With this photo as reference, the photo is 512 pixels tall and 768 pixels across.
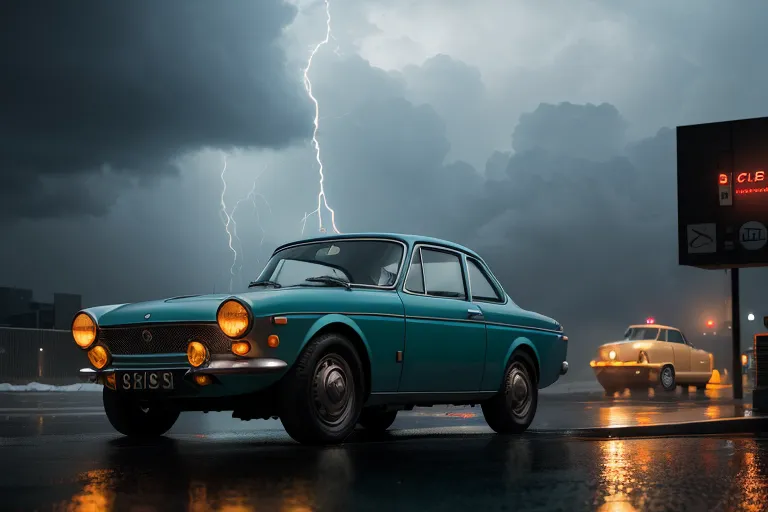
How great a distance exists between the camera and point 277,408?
732cm

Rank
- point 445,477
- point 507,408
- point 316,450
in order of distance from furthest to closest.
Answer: point 507,408
point 316,450
point 445,477

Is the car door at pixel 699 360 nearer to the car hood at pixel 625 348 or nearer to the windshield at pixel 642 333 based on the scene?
the windshield at pixel 642 333

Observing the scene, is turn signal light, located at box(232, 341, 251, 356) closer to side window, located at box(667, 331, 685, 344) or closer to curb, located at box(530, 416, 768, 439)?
curb, located at box(530, 416, 768, 439)

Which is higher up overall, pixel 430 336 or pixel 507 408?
pixel 430 336

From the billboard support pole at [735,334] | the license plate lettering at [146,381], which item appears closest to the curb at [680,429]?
the license plate lettering at [146,381]

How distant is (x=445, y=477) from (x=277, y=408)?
6.80ft

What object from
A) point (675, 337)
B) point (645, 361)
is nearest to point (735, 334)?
point (645, 361)

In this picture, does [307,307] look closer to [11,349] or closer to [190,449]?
[190,449]

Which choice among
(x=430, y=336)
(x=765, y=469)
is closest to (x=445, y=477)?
(x=765, y=469)

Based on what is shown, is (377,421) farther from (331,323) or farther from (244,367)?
(244,367)

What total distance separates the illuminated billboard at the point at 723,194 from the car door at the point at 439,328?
1478 centimetres

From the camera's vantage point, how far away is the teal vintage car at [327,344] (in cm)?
723

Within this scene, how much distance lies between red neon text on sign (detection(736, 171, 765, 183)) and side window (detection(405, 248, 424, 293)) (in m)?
15.6

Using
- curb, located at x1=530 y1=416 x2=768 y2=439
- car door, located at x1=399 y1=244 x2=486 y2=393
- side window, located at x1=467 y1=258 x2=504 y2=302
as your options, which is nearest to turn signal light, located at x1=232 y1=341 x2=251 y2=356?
car door, located at x1=399 y1=244 x2=486 y2=393
